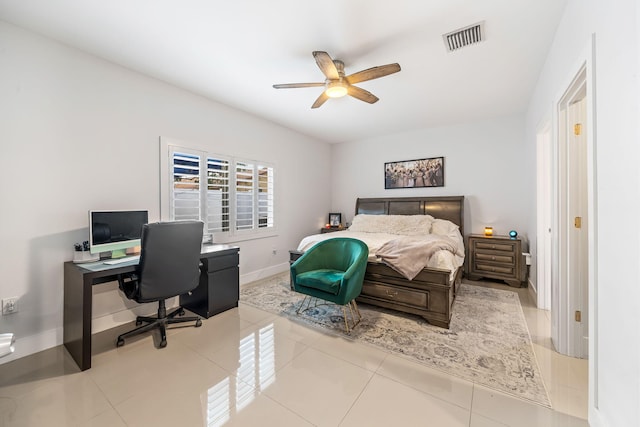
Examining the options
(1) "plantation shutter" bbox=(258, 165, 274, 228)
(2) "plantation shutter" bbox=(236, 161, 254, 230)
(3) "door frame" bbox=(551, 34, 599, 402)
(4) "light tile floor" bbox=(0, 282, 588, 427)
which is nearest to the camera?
(3) "door frame" bbox=(551, 34, 599, 402)

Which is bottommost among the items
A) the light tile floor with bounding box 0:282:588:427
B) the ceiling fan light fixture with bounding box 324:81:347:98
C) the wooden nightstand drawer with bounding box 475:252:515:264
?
the light tile floor with bounding box 0:282:588:427

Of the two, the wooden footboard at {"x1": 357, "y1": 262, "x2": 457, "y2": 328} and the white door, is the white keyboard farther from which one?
the white door

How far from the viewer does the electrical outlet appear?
2.04 metres

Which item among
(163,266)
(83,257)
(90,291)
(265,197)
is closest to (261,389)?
(163,266)

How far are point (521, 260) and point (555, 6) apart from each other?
3195 millimetres

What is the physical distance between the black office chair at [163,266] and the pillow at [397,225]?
2.98 meters

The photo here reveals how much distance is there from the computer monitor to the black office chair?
32 centimetres

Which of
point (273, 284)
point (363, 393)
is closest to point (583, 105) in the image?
point (363, 393)

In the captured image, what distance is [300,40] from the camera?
2258 millimetres

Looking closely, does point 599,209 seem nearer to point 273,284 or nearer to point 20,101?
point 273,284

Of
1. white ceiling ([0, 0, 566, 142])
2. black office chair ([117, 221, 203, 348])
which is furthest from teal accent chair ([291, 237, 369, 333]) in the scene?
white ceiling ([0, 0, 566, 142])

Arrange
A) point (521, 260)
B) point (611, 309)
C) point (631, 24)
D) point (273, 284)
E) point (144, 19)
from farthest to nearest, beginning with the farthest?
point (273, 284) < point (521, 260) < point (144, 19) < point (611, 309) < point (631, 24)

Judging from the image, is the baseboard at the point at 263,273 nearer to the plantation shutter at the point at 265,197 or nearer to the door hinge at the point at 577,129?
the plantation shutter at the point at 265,197

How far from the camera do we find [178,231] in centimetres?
229
